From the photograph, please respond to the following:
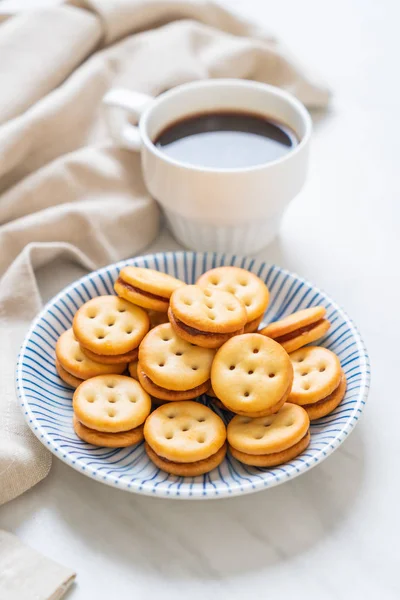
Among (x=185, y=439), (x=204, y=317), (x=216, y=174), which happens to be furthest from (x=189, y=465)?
(x=216, y=174)

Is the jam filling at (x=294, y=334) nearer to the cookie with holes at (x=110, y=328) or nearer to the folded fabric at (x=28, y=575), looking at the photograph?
the cookie with holes at (x=110, y=328)

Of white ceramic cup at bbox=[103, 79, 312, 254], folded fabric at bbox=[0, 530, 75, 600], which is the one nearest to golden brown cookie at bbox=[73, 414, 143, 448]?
folded fabric at bbox=[0, 530, 75, 600]

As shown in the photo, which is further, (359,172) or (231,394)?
(359,172)

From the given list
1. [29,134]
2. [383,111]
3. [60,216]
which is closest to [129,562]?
[60,216]

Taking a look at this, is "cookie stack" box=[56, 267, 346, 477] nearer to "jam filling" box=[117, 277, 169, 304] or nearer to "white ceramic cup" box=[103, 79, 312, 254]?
"jam filling" box=[117, 277, 169, 304]

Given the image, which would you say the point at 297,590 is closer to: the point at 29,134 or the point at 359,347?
the point at 359,347

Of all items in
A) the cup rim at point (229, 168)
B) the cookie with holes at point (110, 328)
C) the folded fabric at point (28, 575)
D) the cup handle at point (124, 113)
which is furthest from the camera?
the cup handle at point (124, 113)

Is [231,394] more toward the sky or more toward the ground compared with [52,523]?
more toward the sky

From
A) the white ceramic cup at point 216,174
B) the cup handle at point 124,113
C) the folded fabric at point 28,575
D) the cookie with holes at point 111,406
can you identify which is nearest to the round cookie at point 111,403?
the cookie with holes at point 111,406
